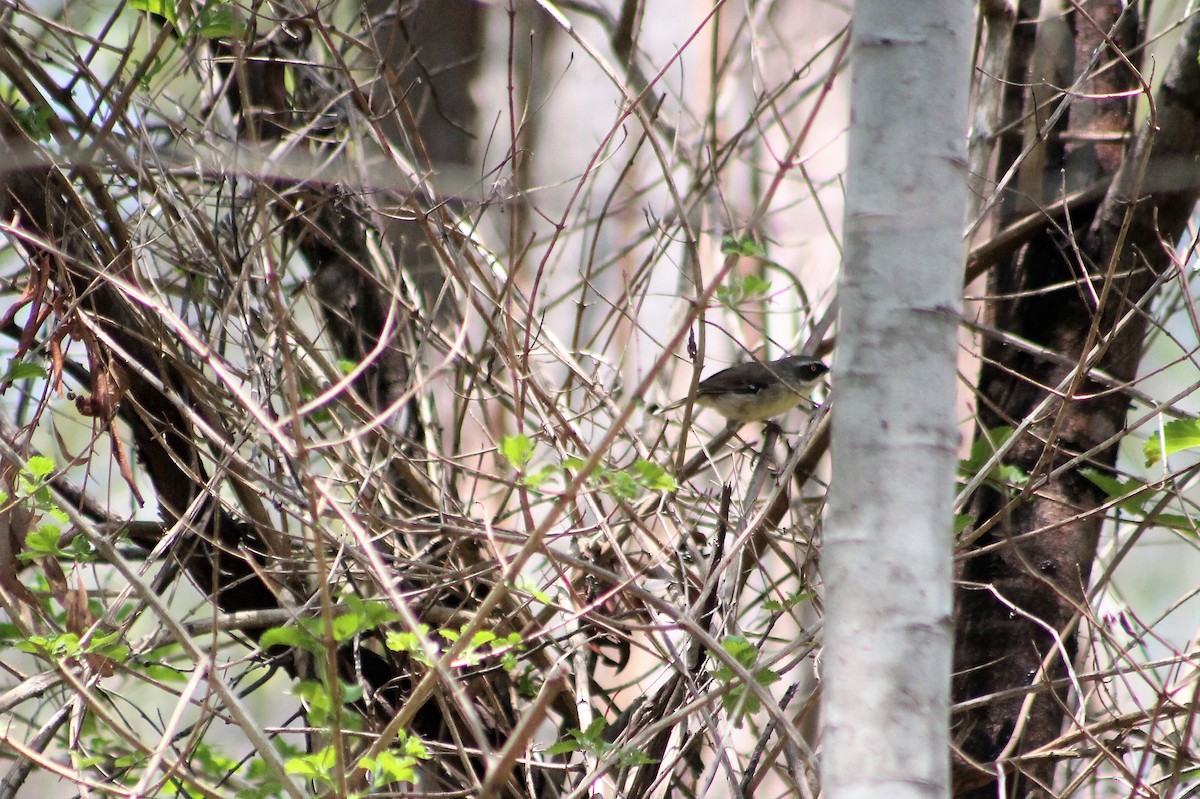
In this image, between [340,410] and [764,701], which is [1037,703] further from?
[340,410]

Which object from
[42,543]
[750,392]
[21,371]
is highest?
[21,371]

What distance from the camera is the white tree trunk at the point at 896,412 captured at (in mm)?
1557

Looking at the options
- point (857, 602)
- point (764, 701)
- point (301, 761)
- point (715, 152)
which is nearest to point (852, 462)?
point (857, 602)

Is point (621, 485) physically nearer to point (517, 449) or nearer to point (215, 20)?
point (517, 449)

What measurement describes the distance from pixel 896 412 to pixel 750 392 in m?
3.27

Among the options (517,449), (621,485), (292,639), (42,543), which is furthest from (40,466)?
(621,485)

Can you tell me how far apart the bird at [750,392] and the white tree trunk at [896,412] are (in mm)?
2615

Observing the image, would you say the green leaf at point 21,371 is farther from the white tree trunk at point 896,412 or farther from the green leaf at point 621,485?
the white tree trunk at point 896,412

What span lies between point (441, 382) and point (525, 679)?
1735mm

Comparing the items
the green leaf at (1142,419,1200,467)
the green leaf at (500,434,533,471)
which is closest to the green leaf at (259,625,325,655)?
the green leaf at (500,434,533,471)

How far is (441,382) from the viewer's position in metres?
4.88

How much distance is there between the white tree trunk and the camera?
61.3 inches

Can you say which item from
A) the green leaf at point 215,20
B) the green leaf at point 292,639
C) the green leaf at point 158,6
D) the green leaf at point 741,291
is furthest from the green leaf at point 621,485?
the green leaf at point 158,6

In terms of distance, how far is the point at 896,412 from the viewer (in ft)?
5.26
